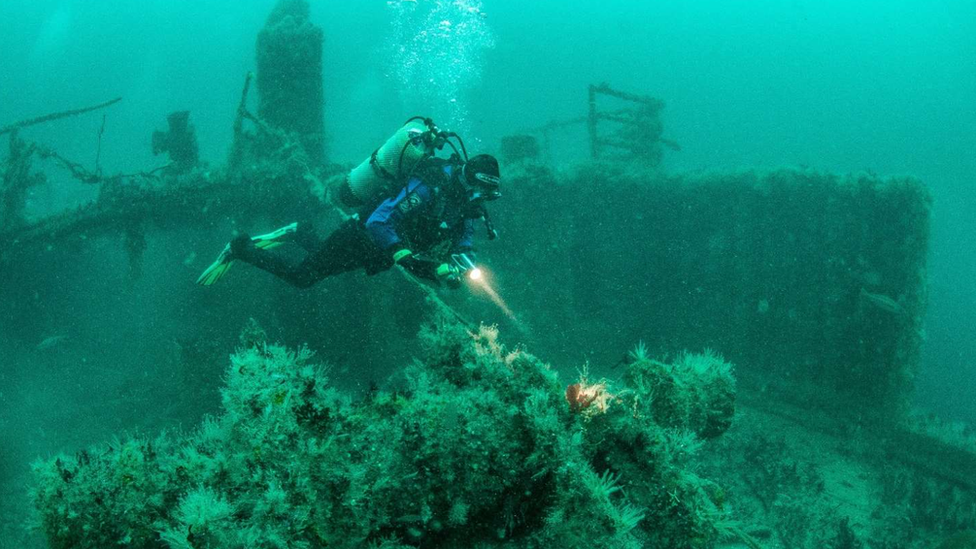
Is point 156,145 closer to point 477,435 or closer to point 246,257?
point 246,257

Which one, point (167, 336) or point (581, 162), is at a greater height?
point (167, 336)

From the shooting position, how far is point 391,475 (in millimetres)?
2051

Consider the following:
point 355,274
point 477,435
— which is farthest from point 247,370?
point 355,274

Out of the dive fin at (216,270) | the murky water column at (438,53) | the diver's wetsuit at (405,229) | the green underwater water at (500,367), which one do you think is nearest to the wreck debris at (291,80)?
the green underwater water at (500,367)

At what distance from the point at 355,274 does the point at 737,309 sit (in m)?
5.81

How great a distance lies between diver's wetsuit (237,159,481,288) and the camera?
496cm

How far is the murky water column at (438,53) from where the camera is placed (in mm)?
82562

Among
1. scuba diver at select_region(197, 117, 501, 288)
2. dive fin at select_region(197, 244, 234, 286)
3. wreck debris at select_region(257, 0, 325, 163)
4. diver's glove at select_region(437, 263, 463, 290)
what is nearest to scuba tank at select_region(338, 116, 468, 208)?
scuba diver at select_region(197, 117, 501, 288)

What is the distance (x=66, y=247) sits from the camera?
8.49 m

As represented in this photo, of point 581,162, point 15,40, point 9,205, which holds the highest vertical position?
point 15,40


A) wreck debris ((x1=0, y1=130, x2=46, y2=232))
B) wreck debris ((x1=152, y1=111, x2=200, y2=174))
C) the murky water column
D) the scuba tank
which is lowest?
the scuba tank

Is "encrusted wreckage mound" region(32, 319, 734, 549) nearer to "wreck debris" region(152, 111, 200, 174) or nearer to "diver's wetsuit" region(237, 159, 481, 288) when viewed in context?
"diver's wetsuit" region(237, 159, 481, 288)

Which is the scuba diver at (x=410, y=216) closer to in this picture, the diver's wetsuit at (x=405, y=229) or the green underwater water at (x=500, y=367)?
the diver's wetsuit at (x=405, y=229)

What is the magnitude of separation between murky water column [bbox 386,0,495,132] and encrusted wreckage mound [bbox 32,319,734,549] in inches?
3096
